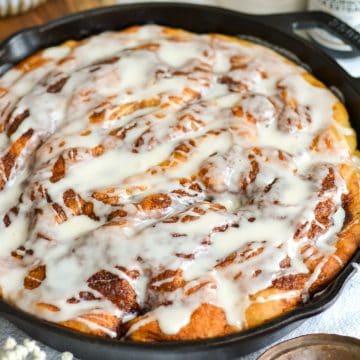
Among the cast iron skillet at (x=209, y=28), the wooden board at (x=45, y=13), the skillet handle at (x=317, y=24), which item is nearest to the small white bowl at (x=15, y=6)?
the wooden board at (x=45, y=13)

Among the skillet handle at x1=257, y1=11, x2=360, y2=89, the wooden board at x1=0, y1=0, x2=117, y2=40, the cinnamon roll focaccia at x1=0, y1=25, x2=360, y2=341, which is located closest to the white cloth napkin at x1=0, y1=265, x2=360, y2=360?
the cinnamon roll focaccia at x1=0, y1=25, x2=360, y2=341

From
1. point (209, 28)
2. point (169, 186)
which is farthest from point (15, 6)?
point (169, 186)

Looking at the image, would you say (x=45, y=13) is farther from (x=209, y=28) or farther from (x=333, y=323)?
(x=333, y=323)

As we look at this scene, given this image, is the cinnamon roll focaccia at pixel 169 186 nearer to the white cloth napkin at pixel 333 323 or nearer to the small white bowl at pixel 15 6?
the white cloth napkin at pixel 333 323

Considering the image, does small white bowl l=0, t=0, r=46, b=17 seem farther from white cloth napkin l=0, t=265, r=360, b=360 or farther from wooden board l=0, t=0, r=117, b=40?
white cloth napkin l=0, t=265, r=360, b=360

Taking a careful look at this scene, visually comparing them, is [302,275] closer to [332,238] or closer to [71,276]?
[332,238]

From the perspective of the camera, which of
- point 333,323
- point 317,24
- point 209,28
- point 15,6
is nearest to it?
point 333,323
